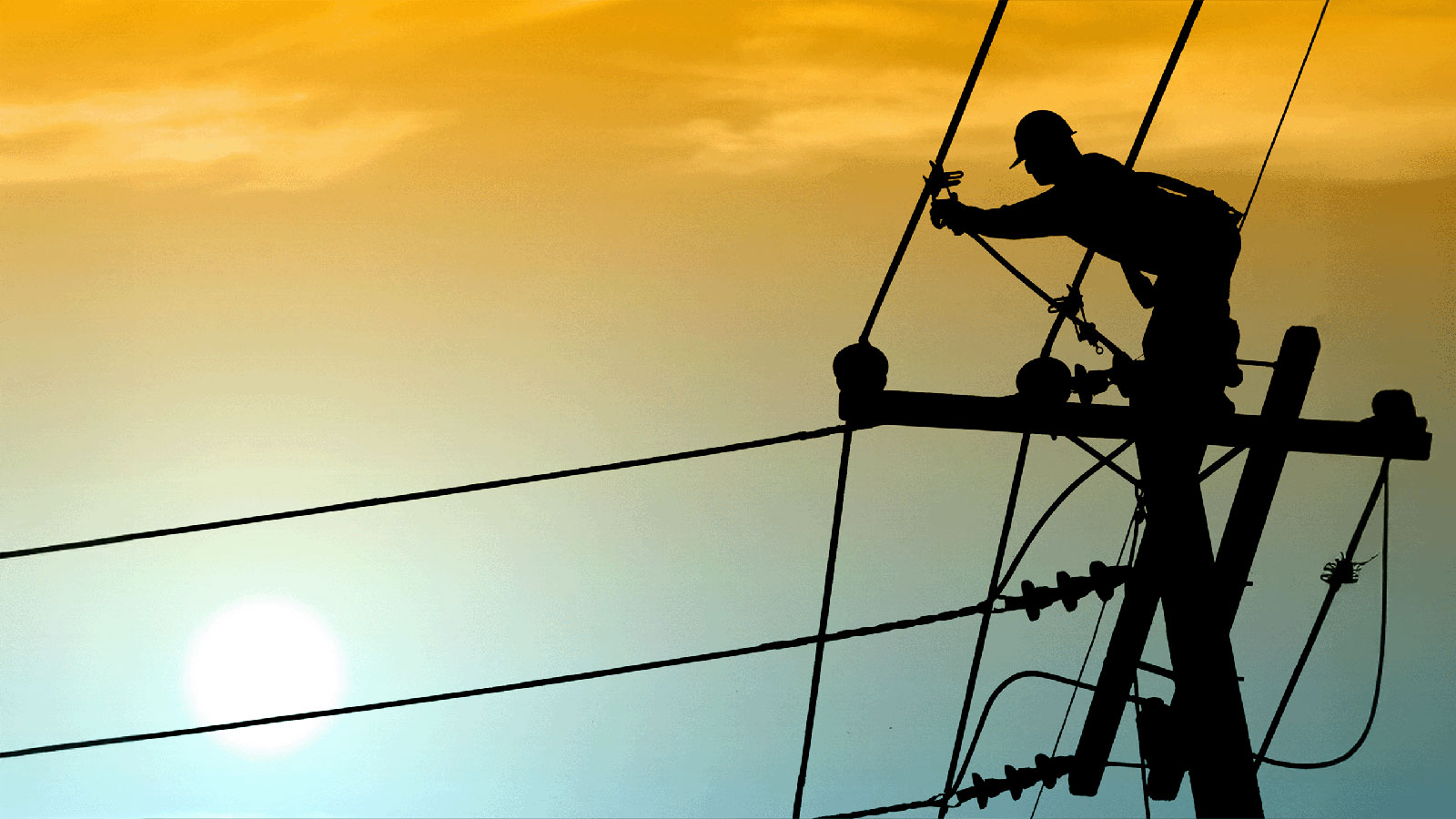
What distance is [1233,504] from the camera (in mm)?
8531

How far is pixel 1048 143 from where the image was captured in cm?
866

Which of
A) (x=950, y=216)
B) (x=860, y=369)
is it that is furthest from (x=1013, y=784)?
(x=950, y=216)

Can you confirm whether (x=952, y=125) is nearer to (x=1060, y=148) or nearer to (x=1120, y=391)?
(x=1060, y=148)

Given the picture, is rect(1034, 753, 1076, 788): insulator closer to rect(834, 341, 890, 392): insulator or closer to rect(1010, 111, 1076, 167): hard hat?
rect(834, 341, 890, 392): insulator

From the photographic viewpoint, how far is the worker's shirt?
8.56 metres

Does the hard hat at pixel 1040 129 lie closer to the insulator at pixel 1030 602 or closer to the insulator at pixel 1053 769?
the insulator at pixel 1030 602

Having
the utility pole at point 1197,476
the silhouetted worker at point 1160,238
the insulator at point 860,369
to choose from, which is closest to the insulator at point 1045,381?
the utility pole at point 1197,476

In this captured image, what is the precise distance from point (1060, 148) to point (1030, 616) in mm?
2676

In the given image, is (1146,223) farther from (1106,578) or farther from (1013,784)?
(1013,784)

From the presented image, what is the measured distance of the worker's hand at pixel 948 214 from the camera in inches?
347

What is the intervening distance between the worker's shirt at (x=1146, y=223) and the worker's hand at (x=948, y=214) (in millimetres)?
368

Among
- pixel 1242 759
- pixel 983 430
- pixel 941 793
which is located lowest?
pixel 1242 759

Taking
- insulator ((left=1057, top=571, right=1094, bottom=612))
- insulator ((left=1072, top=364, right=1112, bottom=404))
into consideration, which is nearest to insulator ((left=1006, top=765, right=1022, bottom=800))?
insulator ((left=1057, top=571, right=1094, bottom=612))

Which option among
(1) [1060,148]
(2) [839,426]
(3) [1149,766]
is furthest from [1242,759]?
(1) [1060,148]
